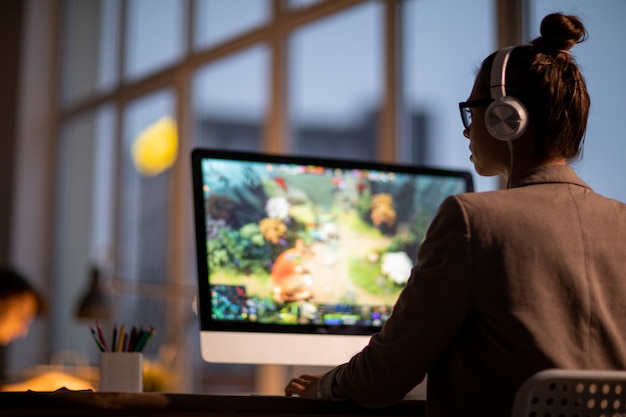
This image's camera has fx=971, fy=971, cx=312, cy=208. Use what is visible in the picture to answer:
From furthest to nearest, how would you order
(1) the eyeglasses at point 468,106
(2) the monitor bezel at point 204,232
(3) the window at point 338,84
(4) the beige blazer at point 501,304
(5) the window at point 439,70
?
(3) the window at point 338,84 < (5) the window at point 439,70 < (2) the monitor bezel at point 204,232 < (1) the eyeglasses at point 468,106 < (4) the beige blazer at point 501,304

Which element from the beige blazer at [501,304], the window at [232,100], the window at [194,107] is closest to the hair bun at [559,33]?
the beige blazer at [501,304]

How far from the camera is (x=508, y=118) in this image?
1.57 meters

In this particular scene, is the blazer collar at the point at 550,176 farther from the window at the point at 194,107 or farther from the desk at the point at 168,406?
the window at the point at 194,107

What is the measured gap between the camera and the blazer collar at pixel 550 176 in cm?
158

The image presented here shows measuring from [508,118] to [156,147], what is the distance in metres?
4.95

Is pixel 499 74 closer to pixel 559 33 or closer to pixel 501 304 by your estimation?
pixel 559 33

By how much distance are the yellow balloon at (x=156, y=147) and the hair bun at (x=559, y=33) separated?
14.8 feet

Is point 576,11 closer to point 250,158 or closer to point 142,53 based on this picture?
point 250,158

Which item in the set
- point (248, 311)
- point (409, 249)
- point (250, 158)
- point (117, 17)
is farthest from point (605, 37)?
point (117, 17)

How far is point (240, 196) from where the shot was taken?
225 cm

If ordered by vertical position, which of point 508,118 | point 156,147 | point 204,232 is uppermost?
point 156,147

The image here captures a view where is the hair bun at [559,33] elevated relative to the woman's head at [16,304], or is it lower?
elevated

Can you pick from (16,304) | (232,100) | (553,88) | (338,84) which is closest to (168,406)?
(553,88)

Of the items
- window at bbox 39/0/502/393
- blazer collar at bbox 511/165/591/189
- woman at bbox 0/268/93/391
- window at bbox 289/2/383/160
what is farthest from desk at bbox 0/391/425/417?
window at bbox 289/2/383/160
